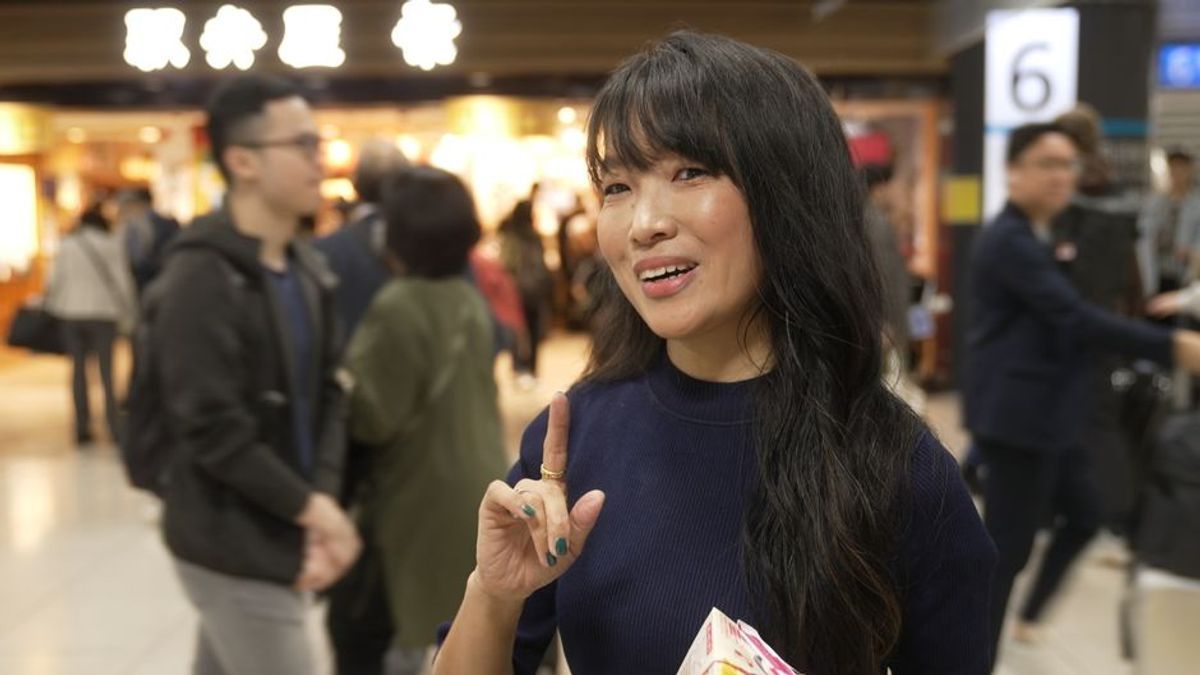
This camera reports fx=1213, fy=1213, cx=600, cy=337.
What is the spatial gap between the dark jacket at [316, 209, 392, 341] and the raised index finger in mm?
2518

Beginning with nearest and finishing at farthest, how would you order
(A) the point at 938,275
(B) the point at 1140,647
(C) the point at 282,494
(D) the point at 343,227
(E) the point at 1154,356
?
→ (C) the point at 282,494 → (B) the point at 1140,647 → (E) the point at 1154,356 → (D) the point at 343,227 → (A) the point at 938,275

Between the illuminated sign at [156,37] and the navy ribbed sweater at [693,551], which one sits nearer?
the navy ribbed sweater at [693,551]

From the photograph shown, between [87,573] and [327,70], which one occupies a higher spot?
[327,70]

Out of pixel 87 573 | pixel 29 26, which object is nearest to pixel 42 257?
pixel 29 26

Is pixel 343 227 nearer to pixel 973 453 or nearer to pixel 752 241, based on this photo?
pixel 752 241

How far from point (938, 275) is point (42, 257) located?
10.5 metres

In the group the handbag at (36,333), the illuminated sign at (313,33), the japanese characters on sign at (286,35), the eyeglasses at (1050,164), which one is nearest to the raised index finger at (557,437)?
the eyeglasses at (1050,164)

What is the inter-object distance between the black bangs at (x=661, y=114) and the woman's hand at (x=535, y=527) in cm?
27

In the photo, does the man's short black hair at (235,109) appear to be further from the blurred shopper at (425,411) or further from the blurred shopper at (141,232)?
the blurred shopper at (141,232)

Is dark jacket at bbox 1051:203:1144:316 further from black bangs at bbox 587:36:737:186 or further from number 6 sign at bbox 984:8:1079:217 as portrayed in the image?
black bangs at bbox 587:36:737:186

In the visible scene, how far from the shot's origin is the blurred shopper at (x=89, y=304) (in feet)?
26.6

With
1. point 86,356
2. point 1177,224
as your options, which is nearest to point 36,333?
point 86,356

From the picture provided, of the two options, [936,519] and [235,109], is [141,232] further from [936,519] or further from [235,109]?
[936,519]

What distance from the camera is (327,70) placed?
10.4 metres
